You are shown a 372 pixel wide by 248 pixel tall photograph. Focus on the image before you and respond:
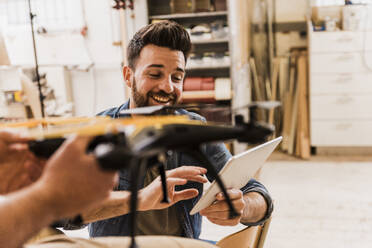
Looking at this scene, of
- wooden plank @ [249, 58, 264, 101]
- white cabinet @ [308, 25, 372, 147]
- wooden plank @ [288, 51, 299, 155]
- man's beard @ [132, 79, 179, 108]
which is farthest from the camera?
wooden plank @ [249, 58, 264, 101]

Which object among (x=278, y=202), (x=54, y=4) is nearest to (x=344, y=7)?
(x=278, y=202)

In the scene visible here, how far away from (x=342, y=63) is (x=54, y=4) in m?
3.48

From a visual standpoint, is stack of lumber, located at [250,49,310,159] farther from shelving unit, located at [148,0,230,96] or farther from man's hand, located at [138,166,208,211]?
man's hand, located at [138,166,208,211]

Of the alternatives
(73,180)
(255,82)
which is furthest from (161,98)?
(255,82)

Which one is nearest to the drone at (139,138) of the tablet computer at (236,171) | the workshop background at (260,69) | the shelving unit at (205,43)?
the tablet computer at (236,171)

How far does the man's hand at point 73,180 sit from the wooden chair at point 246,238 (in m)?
0.60

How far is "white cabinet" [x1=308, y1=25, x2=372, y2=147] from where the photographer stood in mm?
3959

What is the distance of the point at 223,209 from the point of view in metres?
1.01

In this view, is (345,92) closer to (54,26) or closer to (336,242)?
(336,242)

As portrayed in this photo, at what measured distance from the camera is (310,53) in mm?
4035

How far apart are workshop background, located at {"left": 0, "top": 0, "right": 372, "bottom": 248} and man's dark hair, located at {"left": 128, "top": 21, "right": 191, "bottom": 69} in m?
1.94

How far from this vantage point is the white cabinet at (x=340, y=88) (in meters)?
3.96

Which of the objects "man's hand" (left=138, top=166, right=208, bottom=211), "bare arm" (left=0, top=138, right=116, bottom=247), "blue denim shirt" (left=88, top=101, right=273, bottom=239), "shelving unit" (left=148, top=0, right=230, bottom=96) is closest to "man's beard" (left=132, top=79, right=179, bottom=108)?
"blue denim shirt" (left=88, top=101, right=273, bottom=239)

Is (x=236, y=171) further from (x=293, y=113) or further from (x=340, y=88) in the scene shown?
(x=293, y=113)
